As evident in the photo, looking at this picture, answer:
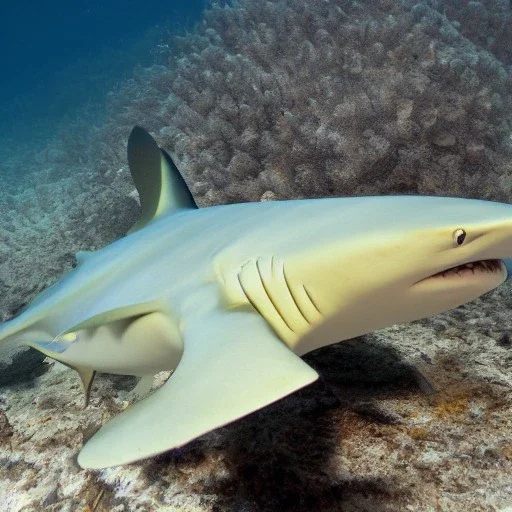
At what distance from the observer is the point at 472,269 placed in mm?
1360

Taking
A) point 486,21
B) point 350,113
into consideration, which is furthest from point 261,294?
point 486,21

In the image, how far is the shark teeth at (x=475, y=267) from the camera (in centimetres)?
134

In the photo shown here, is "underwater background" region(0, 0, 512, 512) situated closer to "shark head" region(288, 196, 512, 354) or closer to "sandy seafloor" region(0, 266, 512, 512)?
"sandy seafloor" region(0, 266, 512, 512)

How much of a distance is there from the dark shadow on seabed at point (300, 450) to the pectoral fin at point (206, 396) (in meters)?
0.81

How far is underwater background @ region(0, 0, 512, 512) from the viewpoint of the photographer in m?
1.74

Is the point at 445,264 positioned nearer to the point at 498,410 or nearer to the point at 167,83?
the point at 498,410

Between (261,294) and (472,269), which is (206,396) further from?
(472,269)

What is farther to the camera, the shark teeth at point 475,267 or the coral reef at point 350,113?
the coral reef at point 350,113

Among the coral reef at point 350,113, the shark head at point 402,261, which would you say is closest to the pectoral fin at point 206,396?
the shark head at point 402,261

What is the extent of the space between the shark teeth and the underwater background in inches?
31.0

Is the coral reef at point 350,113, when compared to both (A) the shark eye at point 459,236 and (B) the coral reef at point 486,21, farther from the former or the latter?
(A) the shark eye at point 459,236

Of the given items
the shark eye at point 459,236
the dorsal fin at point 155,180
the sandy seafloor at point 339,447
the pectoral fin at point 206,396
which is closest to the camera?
the pectoral fin at point 206,396

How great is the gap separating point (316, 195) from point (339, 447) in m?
2.88

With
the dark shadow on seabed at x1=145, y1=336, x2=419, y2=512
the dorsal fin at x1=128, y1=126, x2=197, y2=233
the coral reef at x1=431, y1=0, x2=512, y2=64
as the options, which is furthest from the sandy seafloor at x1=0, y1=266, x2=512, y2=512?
the coral reef at x1=431, y1=0, x2=512, y2=64
